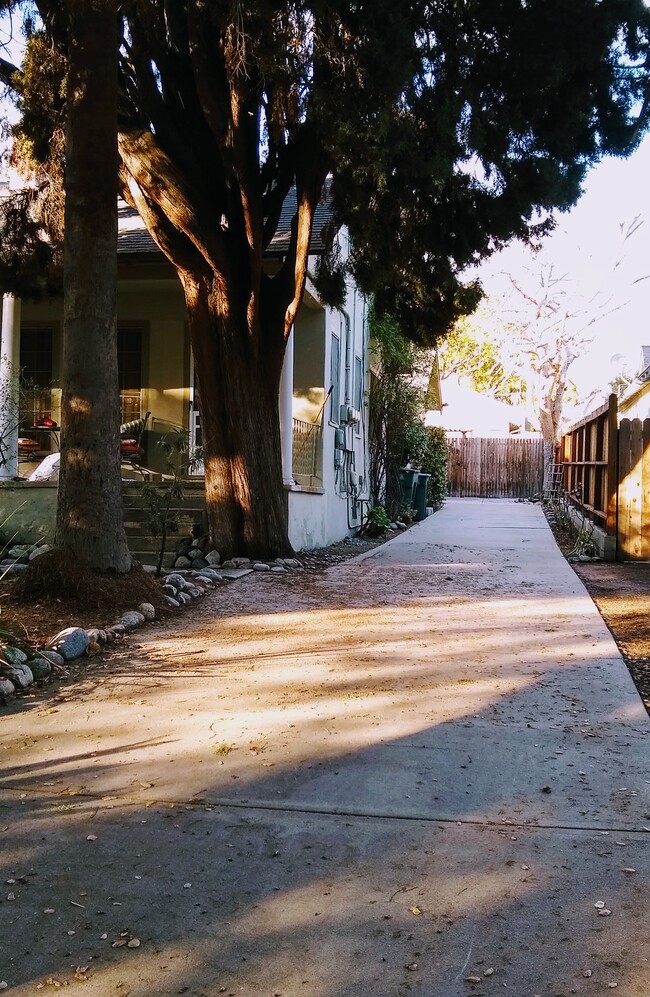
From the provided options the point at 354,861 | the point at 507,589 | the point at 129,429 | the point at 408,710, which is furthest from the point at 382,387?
the point at 354,861

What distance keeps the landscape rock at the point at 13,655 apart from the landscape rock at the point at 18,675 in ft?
0.21

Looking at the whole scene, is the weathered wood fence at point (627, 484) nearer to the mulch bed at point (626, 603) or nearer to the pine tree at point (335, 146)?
the mulch bed at point (626, 603)

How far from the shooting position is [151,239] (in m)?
12.3

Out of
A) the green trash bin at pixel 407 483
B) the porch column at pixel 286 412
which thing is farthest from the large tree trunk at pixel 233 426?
the green trash bin at pixel 407 483

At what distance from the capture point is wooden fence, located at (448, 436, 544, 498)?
113 ft

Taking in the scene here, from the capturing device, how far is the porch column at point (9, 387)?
1160 centimetres

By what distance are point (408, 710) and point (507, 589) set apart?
4342mm

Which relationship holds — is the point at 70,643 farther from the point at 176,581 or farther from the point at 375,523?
the point at 375,523

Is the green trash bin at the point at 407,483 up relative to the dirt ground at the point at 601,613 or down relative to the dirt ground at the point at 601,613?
up

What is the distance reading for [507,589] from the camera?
8680mm

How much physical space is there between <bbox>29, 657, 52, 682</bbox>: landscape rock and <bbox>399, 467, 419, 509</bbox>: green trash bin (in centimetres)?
1480

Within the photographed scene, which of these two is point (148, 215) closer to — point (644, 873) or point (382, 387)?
A: point (644, 873)

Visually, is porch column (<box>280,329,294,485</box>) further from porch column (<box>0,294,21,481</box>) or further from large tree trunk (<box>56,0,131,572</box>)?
large tree trunk (<box>56,0,131,572</box>)

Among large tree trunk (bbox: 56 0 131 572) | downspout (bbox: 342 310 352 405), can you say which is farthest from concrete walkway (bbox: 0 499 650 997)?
downspout (bbox: 342 310 352 405)
